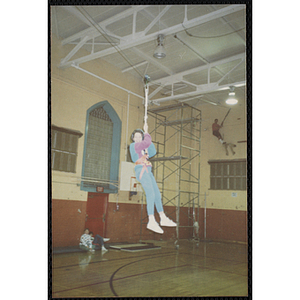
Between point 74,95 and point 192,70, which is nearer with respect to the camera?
point 74,95

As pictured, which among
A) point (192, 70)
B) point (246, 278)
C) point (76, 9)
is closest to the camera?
point (246, 278)

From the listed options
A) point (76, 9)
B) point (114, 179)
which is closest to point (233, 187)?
point (114, 179)

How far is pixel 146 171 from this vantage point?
5098mm

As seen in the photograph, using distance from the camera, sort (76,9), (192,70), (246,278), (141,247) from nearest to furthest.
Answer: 1. (246,278)
2. (76,9)
3. (141,247)
4. (192,70)

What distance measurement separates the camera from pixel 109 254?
5.72 metres

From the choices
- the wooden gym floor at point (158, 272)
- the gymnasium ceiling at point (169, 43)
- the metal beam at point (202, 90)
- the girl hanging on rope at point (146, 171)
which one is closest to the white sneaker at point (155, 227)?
the girl hanging on rope at point (146, 171)

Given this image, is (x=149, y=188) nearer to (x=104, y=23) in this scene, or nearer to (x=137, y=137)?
(x=137, y=137)

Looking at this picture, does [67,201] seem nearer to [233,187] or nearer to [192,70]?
[233,187]

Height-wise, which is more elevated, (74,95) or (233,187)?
(74,95)

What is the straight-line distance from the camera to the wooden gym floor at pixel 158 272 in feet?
14.0

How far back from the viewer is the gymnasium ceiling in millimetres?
5349

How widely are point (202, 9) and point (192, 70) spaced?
1630 millimetres

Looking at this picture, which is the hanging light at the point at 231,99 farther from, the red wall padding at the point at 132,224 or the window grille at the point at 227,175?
the red wall padding at the point at 132,224

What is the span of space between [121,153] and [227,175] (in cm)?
214
